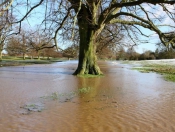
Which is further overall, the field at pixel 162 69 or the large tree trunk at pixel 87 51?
the field at pixel 162 69

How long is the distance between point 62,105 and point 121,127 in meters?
2.33

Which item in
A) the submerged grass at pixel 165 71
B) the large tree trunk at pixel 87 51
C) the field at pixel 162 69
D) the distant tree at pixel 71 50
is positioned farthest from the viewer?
the distant tree at pixel 71 50

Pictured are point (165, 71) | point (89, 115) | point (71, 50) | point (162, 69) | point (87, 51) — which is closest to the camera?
point (89, 115)

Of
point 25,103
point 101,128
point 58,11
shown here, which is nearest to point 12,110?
point 25,103

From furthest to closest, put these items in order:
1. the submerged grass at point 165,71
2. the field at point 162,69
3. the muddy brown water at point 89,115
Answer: the field at point 162,69
the submerged grass at point 165,71
the muddy brown water at point 89,115

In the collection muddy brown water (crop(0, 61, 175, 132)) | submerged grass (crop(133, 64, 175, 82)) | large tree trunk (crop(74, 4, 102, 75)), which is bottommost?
muddy brown water (crop(0, 61, 175, 132))

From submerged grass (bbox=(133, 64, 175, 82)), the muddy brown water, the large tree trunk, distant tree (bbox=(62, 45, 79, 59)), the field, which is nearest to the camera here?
the muddy brown water

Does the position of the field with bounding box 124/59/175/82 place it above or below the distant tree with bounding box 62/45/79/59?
below

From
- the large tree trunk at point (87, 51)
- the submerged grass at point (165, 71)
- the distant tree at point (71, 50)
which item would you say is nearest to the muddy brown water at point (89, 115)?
the submerged grass at point (165, 71)

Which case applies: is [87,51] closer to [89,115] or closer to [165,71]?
[165,71]

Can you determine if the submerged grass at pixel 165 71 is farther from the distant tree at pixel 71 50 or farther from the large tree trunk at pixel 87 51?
the distant tree at pixel 71 50

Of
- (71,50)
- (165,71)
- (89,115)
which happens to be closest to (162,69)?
(165,71)

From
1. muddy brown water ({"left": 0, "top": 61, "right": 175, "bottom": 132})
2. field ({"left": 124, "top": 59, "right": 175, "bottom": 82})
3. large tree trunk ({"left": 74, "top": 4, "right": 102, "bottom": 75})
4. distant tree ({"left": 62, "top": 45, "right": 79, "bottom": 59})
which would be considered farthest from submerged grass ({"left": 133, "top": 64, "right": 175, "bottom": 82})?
muddy brown water ({"left": 0, "top": 61, "right": 175, "bottom": 132})

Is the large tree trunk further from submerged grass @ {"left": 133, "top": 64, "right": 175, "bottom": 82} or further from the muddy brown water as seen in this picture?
the muddy brown water
